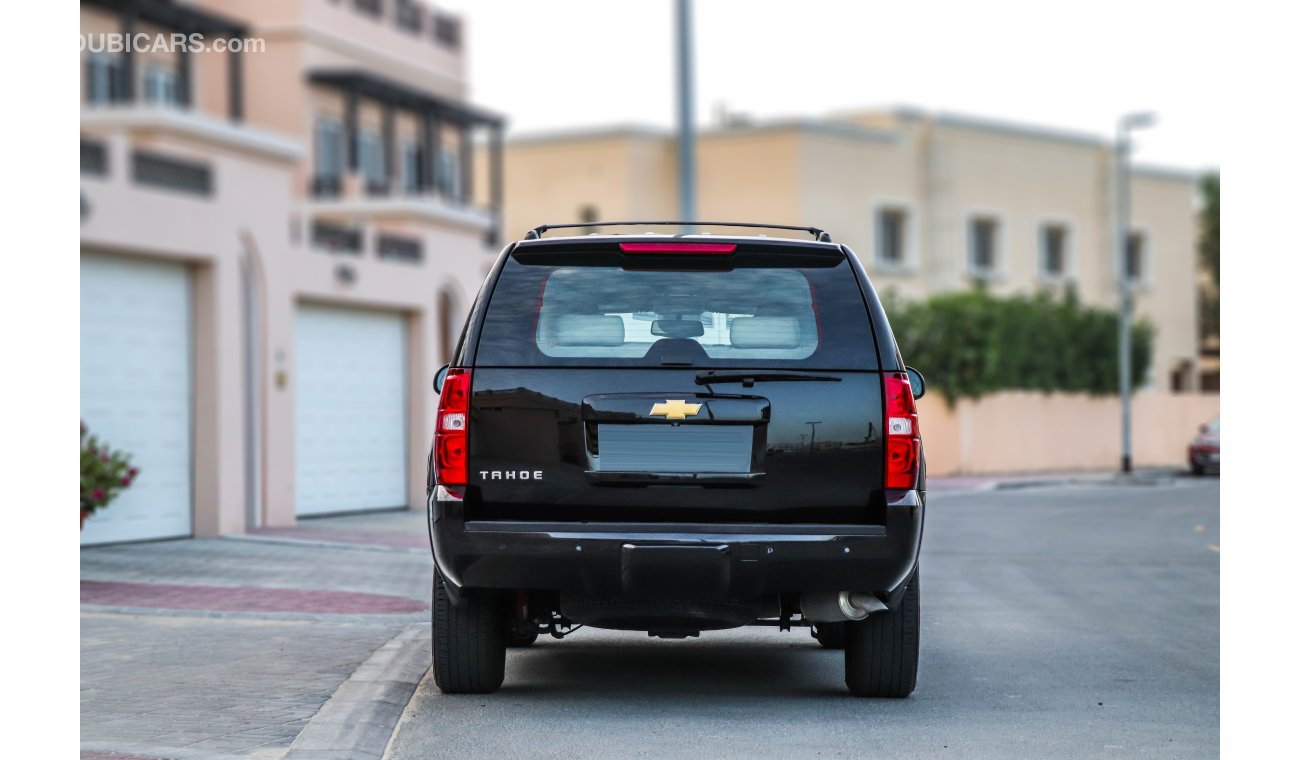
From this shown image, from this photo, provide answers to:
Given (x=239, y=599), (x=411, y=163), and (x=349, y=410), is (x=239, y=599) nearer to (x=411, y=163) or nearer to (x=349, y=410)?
(x=349, y=410)

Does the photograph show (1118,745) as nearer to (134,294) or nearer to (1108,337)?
(134,294)

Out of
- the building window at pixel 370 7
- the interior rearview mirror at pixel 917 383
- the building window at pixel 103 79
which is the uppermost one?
the building window at pixel 370 7

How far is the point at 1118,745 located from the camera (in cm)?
726

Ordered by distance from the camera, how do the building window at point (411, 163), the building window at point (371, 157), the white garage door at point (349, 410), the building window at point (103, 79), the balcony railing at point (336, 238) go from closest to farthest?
the white garage door at point (349, 410) < the balcony railing at point (336, 238) < the building window at point (103, 79) < the building window at point (371, 157) < the building window at point (411, 163)

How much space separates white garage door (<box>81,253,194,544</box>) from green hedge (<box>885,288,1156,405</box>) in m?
21.7

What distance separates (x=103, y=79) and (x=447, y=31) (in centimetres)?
958

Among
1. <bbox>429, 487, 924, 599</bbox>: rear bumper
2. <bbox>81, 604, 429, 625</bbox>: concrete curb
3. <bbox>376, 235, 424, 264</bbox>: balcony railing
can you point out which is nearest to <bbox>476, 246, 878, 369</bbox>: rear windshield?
<bbox>429, 487, 924, 599</bbox>: rear bumper

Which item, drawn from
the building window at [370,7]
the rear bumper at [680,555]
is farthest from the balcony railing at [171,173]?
the building window at [370,7]

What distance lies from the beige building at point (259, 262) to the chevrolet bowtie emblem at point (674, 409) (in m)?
10.9

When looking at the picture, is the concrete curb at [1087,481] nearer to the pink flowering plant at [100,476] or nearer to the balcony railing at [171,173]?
the balcony railing at [171,173]

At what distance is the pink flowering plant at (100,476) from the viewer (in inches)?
585

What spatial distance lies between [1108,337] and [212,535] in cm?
2916

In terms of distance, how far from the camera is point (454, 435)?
742 cm
